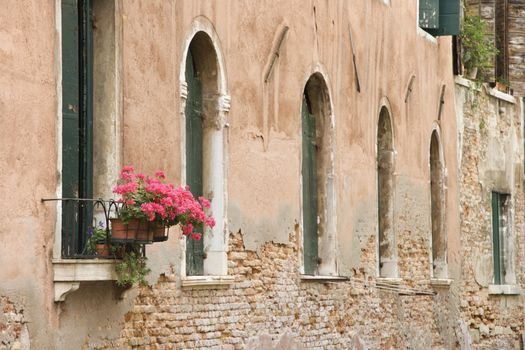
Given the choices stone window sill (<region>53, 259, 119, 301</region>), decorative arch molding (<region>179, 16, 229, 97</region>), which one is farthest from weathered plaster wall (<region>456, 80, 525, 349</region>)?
stone window sill (<region>53, 259, 119, 301</region>)

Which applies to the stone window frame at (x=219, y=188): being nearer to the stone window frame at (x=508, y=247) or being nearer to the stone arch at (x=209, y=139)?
the stone arch at (x=209, y=139)

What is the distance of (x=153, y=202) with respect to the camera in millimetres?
9727

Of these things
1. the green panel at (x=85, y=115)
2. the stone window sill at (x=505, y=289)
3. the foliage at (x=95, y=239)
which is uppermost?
the green panel at (x=85, y=115)

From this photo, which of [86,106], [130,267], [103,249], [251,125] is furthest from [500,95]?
[103,249]

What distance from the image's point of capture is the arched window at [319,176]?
49.5 ft

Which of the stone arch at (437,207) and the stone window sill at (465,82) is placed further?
the stone window sill at (465,82)

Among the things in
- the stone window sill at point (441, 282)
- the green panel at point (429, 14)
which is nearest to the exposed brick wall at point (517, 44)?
the green panel at point (429, 14)

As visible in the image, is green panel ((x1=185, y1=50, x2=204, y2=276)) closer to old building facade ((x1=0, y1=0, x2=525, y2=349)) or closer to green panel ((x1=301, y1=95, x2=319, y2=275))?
old building facade ((x1=0, y1=0, x2=525, y2=349))

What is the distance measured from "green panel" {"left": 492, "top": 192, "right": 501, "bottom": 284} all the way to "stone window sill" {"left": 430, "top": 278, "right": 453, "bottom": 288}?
2468 mm

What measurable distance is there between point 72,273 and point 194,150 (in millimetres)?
2989

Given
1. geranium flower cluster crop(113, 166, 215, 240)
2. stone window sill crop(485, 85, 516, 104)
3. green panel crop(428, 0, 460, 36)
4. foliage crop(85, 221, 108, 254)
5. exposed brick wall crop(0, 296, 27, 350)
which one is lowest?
exposed brick wall crop(0, 296, 27, 350)

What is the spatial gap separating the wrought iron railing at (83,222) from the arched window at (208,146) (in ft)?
6.66

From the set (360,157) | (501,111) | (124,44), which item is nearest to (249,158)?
(124,44)

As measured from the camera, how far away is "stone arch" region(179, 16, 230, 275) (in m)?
12.1
